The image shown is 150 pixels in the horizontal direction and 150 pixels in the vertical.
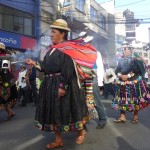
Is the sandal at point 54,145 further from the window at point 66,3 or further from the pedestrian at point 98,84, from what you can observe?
the window at point 66,3

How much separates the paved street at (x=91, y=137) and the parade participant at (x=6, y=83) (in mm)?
579

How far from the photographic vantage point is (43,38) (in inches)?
840

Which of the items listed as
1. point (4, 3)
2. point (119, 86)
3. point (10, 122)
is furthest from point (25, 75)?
point (4, 3)

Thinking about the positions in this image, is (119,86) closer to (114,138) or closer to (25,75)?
(114,138)

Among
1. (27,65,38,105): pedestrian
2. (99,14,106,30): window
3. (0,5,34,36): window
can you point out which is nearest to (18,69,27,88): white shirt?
(27,65,38,105): pedestrian

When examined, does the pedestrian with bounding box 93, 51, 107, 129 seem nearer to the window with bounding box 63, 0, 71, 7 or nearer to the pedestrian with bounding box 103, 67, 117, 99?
the pedestrian with bounding box 103, 67, 117, 99

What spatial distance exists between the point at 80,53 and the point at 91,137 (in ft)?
5.17

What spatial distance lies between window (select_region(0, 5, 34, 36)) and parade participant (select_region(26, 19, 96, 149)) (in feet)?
45.5

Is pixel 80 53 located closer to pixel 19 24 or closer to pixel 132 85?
pixel 132 85

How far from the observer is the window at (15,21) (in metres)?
18.0

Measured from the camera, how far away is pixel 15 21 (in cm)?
1906

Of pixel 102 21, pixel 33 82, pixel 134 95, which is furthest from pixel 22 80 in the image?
pixel 102 21

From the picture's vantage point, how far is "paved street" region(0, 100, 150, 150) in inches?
185

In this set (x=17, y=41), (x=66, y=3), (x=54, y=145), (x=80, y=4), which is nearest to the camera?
(x=54, y=145)
